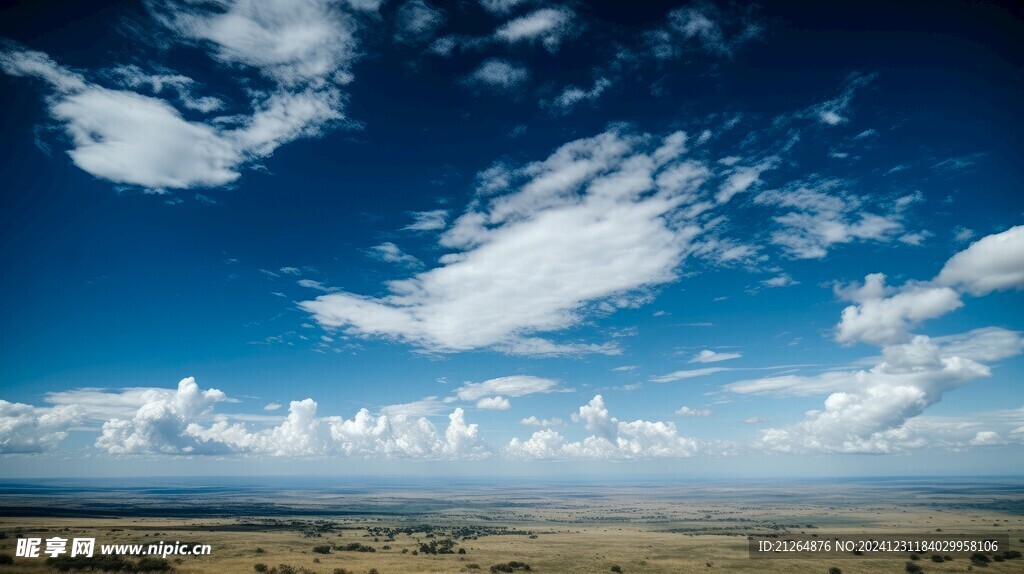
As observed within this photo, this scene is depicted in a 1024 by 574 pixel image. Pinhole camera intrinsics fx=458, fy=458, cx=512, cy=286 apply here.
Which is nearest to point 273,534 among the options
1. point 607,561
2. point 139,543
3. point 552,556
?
point 139,543

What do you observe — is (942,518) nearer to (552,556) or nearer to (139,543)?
(552,556)

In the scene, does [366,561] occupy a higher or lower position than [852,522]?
higher

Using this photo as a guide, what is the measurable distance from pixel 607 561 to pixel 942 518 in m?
140

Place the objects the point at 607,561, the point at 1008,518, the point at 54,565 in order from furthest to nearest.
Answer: the point at 1008,518 < the point at 607,561 < the point at 54,565

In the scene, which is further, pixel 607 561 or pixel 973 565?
pixel 607 561

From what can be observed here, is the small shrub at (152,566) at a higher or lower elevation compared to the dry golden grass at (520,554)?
higher

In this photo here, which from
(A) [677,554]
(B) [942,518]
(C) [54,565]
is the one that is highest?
(C) [54,565]

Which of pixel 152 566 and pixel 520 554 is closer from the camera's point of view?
pixel 152 566

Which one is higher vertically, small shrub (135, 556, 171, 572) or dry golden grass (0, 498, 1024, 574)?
small shrub (135, 556, 171, 572)

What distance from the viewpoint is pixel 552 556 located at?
71500 millimetres

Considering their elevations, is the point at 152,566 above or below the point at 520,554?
above

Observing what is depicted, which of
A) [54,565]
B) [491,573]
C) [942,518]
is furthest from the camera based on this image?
[942,518]

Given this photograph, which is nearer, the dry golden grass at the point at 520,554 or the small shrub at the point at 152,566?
the small shrub at the point at 152,566

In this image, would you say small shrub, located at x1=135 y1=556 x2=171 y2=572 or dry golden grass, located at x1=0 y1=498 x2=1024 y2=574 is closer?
small shrub, located at x1=135 y1=556 x2=171 y2=572
